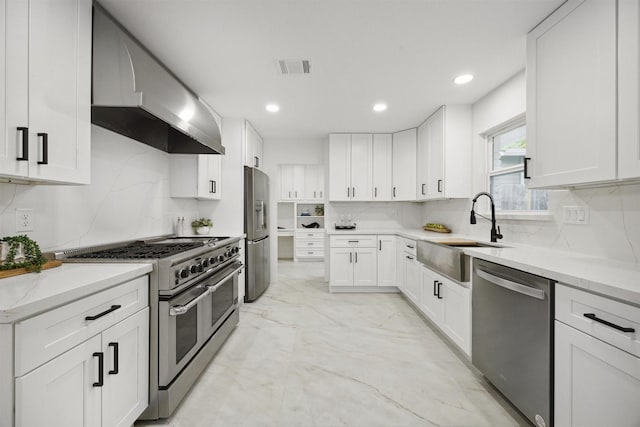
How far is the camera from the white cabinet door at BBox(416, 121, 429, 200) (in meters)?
3.91

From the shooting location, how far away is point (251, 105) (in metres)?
3.33

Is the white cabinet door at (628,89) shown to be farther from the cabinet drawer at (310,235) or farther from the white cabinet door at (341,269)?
the cabinet drawer at (310,235)

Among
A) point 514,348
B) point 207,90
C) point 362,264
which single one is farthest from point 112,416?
point 362,264

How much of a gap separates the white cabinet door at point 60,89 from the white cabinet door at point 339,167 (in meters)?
3.26

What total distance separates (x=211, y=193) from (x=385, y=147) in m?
2.65

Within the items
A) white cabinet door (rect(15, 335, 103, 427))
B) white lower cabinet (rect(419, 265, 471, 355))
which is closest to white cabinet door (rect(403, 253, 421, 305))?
white lower cabinet (rect(419, 265, 471, 355))

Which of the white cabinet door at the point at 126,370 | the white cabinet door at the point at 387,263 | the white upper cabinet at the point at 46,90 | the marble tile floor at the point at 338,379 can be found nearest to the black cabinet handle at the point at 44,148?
the white upper cabinet at the point at 46,90

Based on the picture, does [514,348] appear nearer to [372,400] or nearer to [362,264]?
[372,400]

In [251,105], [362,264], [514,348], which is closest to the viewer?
[514,348]

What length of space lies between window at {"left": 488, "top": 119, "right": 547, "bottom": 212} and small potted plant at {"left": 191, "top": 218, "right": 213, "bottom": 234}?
127 inches

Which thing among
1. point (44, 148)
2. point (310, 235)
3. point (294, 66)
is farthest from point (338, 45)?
point (310, 235)

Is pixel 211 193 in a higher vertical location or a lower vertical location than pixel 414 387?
higher

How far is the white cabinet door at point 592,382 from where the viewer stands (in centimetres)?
105

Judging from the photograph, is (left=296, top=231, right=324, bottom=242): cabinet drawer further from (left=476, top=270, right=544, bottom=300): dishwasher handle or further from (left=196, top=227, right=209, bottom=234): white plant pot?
(left=476, top=270, right=544, bottom=300): dishwasher handle
